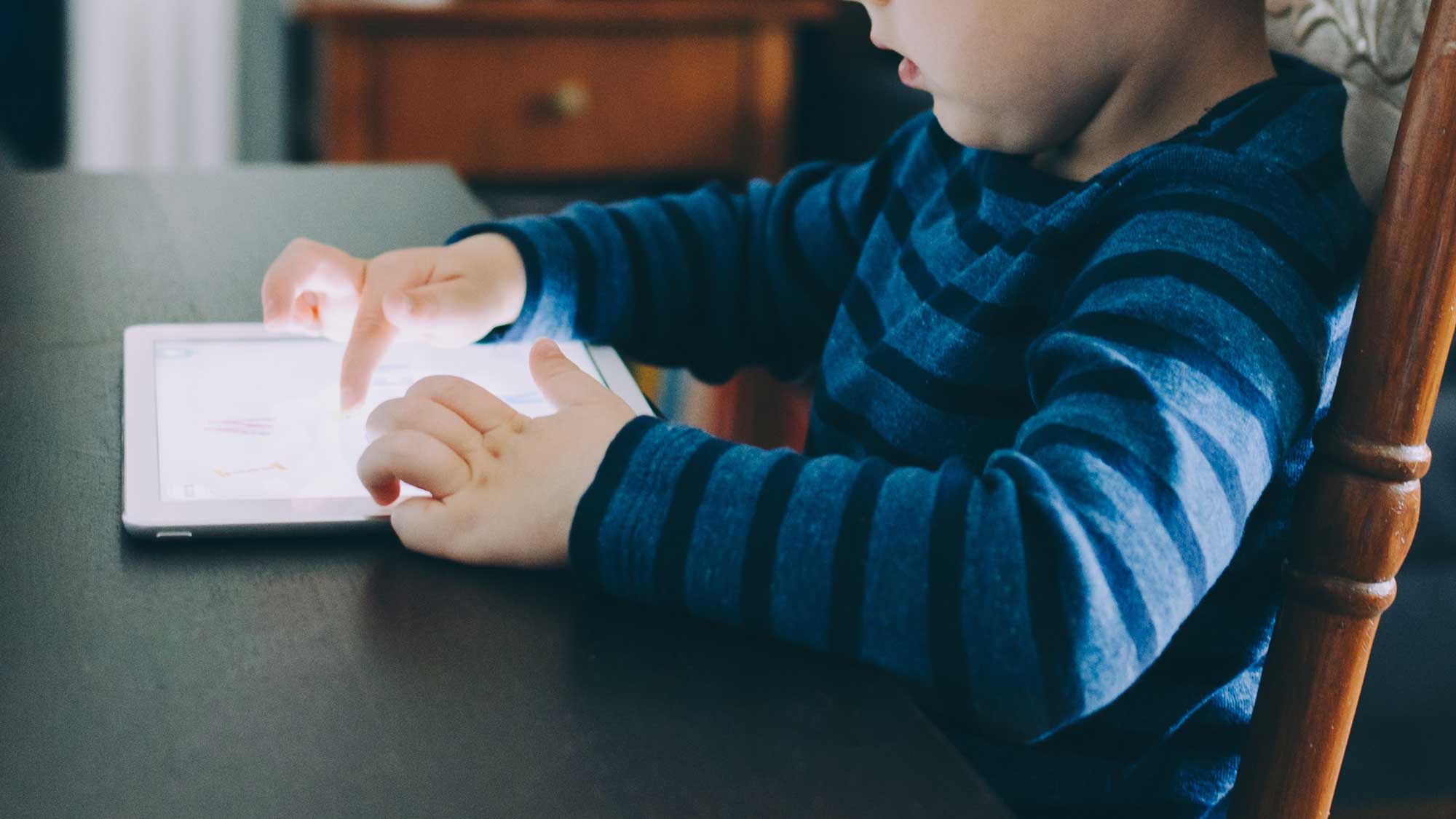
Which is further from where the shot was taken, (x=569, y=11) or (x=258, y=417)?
(x=569, y=11)

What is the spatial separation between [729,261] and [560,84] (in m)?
1.32

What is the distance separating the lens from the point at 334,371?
1.89ft

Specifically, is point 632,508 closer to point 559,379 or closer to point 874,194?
point 559,379

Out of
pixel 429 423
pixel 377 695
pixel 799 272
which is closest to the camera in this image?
pixel 377 695

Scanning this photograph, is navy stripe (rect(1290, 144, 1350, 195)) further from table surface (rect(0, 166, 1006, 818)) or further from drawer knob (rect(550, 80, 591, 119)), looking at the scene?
drawer knob (rect(550, 80, 591, 119))

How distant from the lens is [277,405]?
531 mm

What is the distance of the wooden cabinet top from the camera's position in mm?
1872

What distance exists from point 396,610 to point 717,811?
0.42ft

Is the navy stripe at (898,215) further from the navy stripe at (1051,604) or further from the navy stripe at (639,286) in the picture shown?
the navy stripe at (1051,604)

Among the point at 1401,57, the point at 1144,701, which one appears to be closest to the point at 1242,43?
the point at 1401,57

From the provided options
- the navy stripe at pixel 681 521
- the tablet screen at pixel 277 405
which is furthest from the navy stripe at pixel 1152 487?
the tablet screen at pixel 277 405

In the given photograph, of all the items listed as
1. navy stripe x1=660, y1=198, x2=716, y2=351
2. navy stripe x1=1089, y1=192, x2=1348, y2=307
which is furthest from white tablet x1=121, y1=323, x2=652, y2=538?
navy stripe x1=1089, y1=192, x2=1348, y2=307

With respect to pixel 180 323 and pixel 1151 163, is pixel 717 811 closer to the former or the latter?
pixel 1151 163

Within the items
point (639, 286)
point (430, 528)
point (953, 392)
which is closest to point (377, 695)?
point (430, 528)
